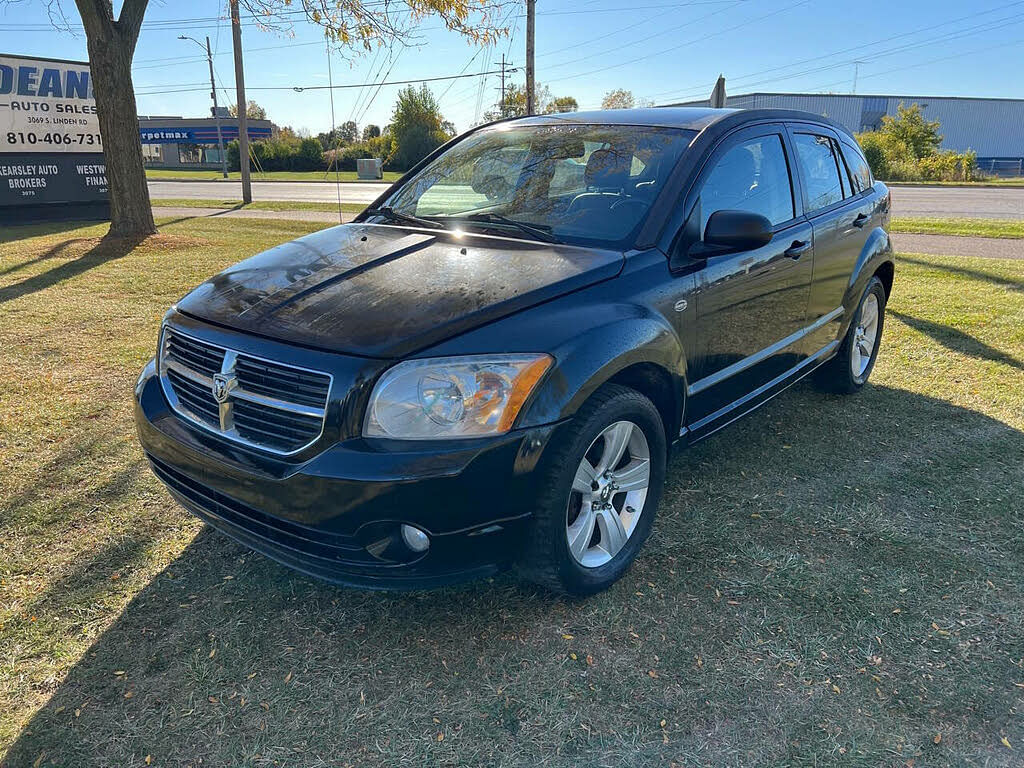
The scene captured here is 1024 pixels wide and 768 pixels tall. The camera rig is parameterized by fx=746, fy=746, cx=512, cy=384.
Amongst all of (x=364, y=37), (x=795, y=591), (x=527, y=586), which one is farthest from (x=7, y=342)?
(x=364, y=37)

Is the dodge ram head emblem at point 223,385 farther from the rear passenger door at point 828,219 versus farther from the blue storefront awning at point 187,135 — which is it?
the blue storefront awning at point 187,135

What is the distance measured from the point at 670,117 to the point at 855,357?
7.72 ft

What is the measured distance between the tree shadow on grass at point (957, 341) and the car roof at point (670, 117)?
114 inches

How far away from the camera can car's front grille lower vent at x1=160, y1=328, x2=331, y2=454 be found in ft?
7.84

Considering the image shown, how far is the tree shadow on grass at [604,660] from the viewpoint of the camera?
86.7 inches

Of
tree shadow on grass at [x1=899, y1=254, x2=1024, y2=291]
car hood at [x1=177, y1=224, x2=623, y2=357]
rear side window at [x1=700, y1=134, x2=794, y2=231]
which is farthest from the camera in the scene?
tree shadow on grass at [x1=899, y1=254, x2=1024, y2=291]

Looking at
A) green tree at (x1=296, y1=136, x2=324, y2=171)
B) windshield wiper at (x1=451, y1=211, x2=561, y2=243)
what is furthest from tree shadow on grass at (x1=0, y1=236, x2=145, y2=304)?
green tree at (x1=296, y1=136, x2=324, y2=171)

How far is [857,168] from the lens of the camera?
488 centimetres

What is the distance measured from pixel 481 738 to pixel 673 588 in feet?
3.45

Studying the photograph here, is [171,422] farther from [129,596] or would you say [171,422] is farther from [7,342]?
[7,342]

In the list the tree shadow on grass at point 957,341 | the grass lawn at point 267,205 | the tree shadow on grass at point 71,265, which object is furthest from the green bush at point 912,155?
the tree shadow on grass at point 71,265

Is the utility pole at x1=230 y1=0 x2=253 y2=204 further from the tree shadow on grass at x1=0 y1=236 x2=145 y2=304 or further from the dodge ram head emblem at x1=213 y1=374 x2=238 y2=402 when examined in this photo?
the dodge ram head emblem at x1=213 y1=374 x2=238 y2=402

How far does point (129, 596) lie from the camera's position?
286 cm

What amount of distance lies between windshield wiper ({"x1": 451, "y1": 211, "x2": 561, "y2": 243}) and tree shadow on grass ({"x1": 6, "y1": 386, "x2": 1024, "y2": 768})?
1.39 m
